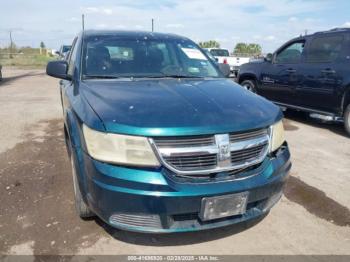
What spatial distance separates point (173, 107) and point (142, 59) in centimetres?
138

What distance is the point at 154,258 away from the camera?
9.05ft

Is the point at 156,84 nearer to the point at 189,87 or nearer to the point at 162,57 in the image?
the point at 189,87

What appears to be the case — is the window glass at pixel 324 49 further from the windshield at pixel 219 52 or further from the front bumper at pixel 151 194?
the windshield at pixel 219 52

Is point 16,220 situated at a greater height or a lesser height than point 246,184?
lesser

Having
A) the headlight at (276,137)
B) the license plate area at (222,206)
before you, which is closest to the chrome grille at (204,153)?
the license plate area at (222,206)

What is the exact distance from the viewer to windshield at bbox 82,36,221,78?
147 inches

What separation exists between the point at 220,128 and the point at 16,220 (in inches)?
83.9

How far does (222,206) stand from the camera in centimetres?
256

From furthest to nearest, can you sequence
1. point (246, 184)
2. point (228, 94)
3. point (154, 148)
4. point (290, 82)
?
point (290, 82) < point (228, 94) < point (246, 184) < point (154, 148)

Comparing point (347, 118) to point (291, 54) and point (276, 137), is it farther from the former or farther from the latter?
point (276, 137)

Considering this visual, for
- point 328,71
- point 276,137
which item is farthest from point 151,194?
point 328,71

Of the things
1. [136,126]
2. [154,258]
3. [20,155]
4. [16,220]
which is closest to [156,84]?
[136,126]

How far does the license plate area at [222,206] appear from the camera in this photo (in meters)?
2.51

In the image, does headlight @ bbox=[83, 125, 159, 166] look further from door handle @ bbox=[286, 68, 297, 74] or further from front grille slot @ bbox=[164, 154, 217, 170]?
door handle @ bbox=[286, 68, 297, 74]
